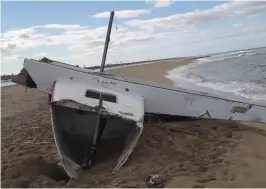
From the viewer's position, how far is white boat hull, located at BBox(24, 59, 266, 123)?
6.55 metres

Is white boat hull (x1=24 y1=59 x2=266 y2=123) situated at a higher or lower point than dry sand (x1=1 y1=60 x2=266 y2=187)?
higher

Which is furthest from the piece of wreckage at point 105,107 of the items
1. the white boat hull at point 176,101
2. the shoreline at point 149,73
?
the shoreline at point 149,73

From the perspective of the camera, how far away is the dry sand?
14.3ft

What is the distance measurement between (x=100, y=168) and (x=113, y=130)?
1.37 metres

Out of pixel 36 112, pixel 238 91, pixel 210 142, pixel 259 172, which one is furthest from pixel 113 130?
pixel 238 91

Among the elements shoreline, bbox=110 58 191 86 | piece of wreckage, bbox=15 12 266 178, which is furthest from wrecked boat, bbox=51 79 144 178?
shoreline, bbox=110 58 191 86

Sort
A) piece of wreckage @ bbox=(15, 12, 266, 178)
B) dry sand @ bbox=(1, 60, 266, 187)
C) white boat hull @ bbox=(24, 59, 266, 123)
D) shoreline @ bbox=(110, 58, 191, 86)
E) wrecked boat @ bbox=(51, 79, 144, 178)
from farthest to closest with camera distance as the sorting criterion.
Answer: shoreline @ bbox=(110, 58, 191, 86) → white boat hull @ bbox=(24, 59, 266, 123) → piece of wreckage @ bbox=(15, 12, 266, 178) → wrecked boat @ bbox=(51, 79, 144, 178) → dry sand @ bbox=(1, 60, 266, 187)

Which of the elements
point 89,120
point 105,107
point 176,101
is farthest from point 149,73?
point 105,107

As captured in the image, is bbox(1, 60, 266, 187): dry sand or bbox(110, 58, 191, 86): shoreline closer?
bbox(1, 60, 266, 187): dry sand

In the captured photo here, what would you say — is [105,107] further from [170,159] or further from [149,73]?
[149,73]

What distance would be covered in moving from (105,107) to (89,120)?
1165 millimetres

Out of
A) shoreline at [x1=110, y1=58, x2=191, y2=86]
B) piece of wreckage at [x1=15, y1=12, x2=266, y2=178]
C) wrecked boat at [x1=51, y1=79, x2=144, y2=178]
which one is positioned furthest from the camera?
shoreline at [x1=110, y1=58, x2=191, y2=86]

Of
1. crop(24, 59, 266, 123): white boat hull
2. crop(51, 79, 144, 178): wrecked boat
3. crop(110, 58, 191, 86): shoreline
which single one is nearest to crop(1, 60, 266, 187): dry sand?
crop(51, 79, 144, 178): wrecked boat

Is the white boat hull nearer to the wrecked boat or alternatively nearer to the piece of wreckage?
the piece of wreckage
